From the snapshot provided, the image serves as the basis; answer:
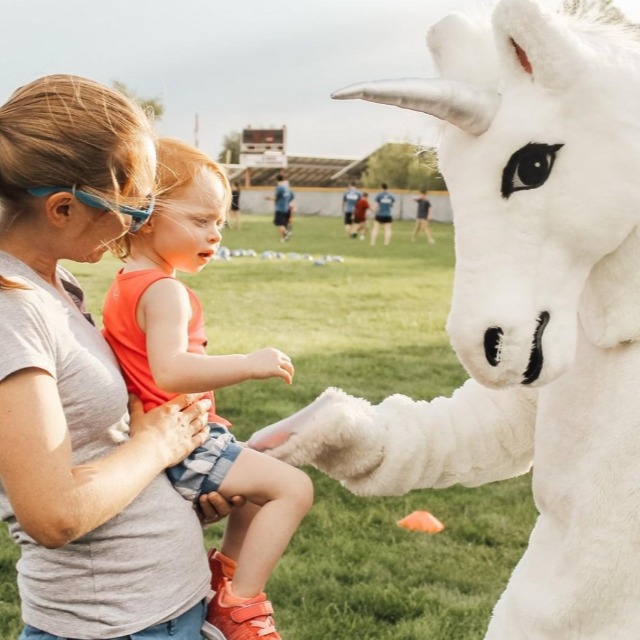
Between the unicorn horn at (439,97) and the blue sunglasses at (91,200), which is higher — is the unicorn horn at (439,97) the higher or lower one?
the higher one

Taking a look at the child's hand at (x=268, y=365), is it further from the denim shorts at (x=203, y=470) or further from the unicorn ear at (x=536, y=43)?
the unicorn ear at (x=536, y=43)

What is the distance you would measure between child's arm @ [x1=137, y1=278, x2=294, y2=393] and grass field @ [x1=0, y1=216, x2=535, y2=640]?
1.51 feet

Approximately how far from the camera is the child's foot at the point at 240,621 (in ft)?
6.19

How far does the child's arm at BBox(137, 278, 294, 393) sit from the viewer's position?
5.97 ft

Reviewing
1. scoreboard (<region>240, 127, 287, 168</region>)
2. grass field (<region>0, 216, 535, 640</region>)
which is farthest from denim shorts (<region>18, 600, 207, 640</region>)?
scoreboard (<region>240, 127, 287, 168</region>)

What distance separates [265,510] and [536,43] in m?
1.08

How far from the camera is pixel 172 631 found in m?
1.77

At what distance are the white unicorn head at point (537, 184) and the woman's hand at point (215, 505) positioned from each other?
2.16ft

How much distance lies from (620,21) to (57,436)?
1.18 meters

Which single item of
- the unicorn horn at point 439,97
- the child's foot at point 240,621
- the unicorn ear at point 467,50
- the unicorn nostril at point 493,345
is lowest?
the child's foot at point 240,621

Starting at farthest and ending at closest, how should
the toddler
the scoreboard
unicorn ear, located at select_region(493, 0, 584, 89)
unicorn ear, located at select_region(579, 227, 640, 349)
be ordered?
the scoreboard
the toddler
unicorn ear, located at select_region(579, 227, 640, 349)
unicorn ear, located at select_region(493, 0, 584, 89)

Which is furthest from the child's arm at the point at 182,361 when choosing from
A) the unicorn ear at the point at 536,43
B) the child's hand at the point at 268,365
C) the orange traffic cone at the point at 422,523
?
the orange traffic cone at the point at 422,523

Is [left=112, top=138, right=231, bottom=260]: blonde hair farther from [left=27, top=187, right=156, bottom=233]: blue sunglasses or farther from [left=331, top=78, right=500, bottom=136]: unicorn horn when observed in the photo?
[left=331, top=78, right=500, bottom=136]: unicorn horn

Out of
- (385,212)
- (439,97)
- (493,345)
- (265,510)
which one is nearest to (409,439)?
(265,510)
